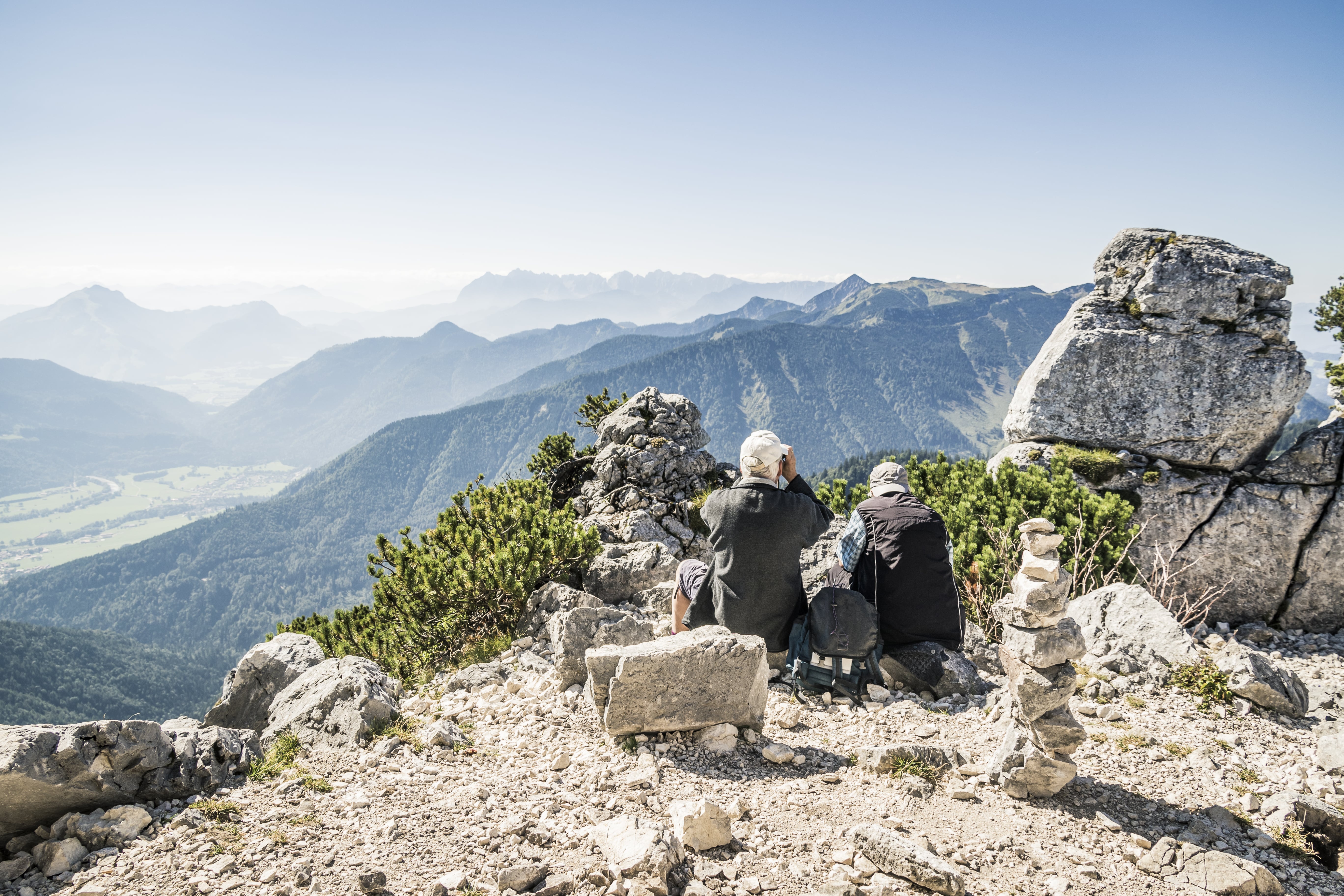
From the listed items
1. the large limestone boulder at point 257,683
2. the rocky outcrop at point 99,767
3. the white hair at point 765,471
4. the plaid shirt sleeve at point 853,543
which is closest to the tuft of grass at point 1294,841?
the plaid shirt sleeve at point 853,543

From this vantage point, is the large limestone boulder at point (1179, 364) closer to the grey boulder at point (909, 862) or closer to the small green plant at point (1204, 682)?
the small green plant at point (1204, 682)

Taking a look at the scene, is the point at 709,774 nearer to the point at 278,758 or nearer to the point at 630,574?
the point at 278,758

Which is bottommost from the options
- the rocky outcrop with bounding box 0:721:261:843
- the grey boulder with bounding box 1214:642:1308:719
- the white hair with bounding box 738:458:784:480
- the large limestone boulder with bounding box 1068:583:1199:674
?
the grey boulder with bounding box 1214:642:1308:719

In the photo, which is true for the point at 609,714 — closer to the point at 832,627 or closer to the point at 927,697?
the point at 832,627

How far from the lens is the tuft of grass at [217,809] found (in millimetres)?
4703

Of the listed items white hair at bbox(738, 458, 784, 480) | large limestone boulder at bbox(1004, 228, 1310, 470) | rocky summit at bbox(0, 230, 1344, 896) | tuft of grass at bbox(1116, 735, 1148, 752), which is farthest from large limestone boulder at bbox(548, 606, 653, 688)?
large limestone boulder at bbox(1004, 228, 1310, 470)

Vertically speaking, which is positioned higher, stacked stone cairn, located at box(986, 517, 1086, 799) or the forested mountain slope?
stacked stone cairn, located at box(986, 517, 1086, 799)

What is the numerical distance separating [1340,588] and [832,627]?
34.7 ft

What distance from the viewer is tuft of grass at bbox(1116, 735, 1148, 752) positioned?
18.3 feet

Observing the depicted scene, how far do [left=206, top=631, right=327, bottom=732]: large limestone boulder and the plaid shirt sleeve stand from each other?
645 cm

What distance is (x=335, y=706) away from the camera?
6.23 meters

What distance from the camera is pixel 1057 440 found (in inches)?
537

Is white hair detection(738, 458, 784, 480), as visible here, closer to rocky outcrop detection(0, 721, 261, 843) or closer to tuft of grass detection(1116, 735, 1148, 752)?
tuft of grass detection(1116, 735, 1148, 752)

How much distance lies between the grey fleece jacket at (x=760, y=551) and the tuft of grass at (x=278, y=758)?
13.8ft
